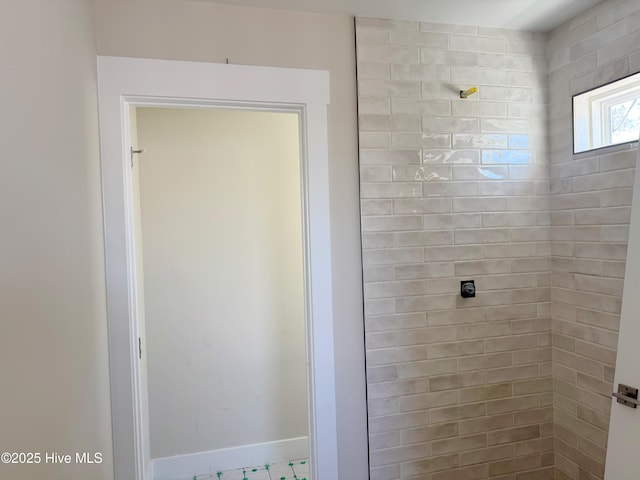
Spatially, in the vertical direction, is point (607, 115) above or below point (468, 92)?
below

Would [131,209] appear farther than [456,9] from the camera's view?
No

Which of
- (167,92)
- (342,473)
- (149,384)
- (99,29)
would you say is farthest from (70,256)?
(149,384)

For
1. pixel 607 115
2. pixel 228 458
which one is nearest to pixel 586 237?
pixel 607 115

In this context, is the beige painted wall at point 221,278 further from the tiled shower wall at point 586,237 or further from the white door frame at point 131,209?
the tiled shower wall at point 586,237

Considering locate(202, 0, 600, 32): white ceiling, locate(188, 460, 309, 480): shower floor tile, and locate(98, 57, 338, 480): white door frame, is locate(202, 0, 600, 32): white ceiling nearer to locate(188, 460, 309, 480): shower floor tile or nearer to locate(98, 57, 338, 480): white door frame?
locate(98, 57, 338, 480): white door frame

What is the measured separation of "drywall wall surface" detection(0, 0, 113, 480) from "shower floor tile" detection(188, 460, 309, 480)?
53.3 inches

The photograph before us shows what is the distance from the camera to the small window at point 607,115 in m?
1.72

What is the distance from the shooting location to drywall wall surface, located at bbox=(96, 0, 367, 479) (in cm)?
164

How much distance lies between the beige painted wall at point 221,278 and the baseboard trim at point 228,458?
44 mm

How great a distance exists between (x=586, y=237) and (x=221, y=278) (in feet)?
7.03

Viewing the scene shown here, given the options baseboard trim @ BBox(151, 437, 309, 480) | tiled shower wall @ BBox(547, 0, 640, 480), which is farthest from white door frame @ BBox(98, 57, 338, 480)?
tiled shower wall @ BBox(547, 0, 640, 480)

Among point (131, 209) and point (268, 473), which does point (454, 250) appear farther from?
point (268, 473)

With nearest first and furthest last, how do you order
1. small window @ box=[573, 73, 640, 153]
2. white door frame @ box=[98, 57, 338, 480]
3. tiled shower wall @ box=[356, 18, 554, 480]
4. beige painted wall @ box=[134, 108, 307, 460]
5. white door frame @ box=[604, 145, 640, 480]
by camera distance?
white door frame @ box=[604, 145, 640, 480], white door frame @ box=[98, 57, 338, 480], small window @ box=[573, 73, 640, 153], tiled shower wall @ box=[356, 18, 554, 480], beige painted wall @ box=[134, 108, 307, 460]

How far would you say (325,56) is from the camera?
182 centimetres
